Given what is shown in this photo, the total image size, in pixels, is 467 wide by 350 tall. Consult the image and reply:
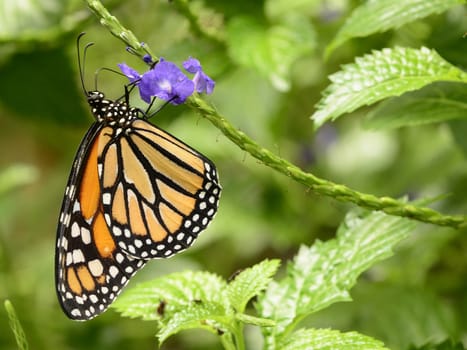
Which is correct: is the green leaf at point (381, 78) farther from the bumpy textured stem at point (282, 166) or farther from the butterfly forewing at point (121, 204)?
the butterfly forewing at point (121, 204)

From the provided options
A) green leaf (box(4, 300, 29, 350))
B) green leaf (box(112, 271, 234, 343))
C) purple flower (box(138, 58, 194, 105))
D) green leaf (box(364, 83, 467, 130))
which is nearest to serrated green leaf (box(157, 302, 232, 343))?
green leaf (box(112, 271, 234, 343))

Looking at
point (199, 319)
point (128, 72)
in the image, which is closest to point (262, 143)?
point (128, 72)

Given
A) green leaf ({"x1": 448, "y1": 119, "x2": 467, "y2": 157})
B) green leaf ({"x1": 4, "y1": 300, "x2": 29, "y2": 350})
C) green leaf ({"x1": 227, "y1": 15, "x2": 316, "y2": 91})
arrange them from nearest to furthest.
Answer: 1. green leaf ({"x1": 4, "y1": 300, "x2": 29, "y2": 350})
2. green leaf ({"x1": 448, "y1": 119, "x2": 467, "y2": 157})
3. green leaf ({"x1": 227, "y1": 15, "x2": 316, "y2": 91})

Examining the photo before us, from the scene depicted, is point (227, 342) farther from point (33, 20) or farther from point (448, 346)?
point (33, 20)

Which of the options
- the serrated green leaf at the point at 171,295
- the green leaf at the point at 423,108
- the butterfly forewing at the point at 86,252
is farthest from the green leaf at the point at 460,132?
the butterfly forewing at the point at 86,252

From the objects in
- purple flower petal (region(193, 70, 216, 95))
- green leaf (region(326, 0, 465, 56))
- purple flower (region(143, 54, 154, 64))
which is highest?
green leaf (region(326, 0, 465, 56))

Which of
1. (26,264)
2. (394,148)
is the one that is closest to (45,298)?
(26,264)

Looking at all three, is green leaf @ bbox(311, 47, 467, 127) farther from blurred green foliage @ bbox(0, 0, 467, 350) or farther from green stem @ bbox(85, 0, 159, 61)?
green stem @ bbox(85, 0, 159, 61)
